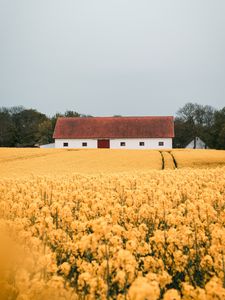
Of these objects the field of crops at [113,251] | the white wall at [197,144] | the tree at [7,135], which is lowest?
the field of crops at [113,251]

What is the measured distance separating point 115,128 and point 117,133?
1.42 m

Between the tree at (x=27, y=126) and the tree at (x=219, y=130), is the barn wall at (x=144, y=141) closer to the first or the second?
the tree at (x=219, y=130)

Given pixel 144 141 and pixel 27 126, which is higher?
pixel 27 126

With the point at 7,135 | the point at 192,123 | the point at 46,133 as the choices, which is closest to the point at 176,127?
the point at 192,123

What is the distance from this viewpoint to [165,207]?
7.84 meters

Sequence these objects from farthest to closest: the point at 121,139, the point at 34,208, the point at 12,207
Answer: the point at 121,139 < the point at 12,207 < the point at 34,208

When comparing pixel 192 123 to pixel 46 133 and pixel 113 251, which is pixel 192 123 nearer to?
pixel 46 133

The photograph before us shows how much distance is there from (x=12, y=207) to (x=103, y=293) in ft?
15.0

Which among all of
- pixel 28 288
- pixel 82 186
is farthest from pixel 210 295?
pixel 82 186

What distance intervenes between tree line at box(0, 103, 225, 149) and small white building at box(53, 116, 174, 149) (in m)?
19.0

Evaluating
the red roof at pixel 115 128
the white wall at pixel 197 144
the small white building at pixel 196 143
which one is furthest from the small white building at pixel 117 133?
the white wall at pixel 197 144

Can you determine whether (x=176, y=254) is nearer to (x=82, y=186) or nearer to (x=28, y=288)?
(x=28, y=288)

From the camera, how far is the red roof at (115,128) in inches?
2529

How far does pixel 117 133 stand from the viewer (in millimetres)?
65188
